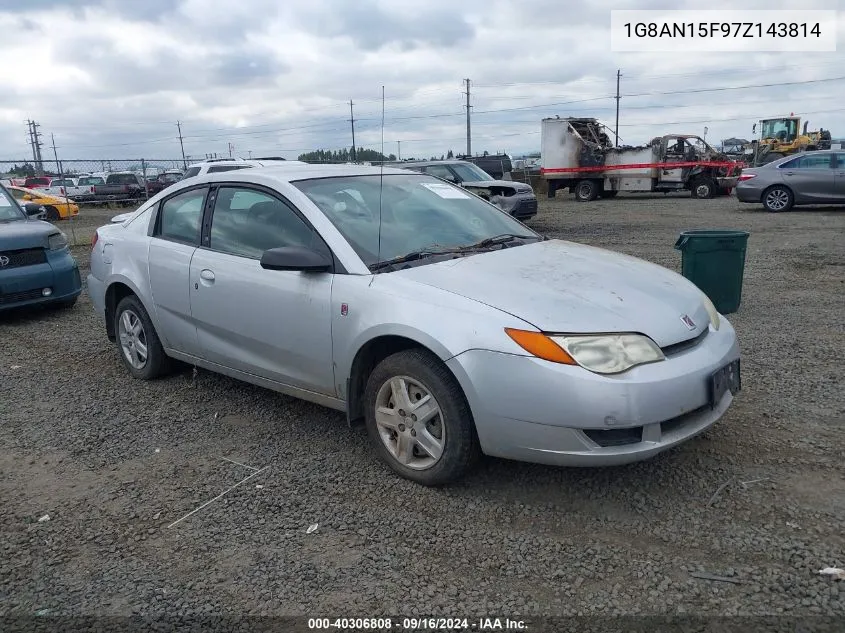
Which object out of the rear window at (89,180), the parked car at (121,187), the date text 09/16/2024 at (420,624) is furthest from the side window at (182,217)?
the rear window at (89,180)

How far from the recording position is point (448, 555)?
299 cm

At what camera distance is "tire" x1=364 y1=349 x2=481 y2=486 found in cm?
330

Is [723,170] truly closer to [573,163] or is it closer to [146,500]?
[573,163]

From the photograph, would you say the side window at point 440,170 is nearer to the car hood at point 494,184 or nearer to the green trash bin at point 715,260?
the car hood at point 494,184

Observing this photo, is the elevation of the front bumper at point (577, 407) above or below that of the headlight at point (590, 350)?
below

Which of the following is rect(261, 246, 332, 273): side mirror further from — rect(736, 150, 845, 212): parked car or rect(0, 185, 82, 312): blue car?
rect(736, 150, 845, 212): parked car

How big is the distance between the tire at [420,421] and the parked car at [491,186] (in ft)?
35.1

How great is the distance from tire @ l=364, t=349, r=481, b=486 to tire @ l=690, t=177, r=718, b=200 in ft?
75.5

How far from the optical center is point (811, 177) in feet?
56.6

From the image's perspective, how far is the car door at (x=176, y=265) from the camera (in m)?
4.69

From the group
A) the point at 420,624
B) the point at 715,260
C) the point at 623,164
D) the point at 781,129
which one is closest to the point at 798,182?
the point at 623,164

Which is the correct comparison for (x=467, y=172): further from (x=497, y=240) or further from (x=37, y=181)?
(x=37, y=181)

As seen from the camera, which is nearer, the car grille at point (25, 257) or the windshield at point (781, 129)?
the car grille at point (25, 257)

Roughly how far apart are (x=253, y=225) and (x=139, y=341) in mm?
1636
